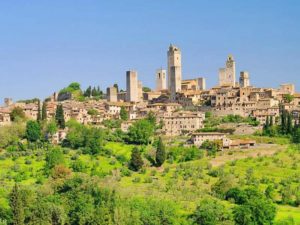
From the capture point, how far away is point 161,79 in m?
92.3

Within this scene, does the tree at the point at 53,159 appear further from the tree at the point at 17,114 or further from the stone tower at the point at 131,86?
the stone tower at the point at 131,86

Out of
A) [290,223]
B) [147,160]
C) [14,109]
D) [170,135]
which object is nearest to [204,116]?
[170,135]

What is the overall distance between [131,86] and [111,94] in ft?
10.1

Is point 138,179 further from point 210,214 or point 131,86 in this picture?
point 131,86

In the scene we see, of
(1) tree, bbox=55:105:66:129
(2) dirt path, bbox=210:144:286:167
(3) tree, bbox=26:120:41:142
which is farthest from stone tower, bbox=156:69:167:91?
(2) dirt path, bbox=210:144:286:167

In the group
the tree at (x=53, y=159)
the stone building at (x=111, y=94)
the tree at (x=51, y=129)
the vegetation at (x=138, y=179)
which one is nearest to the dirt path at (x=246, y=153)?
the vegetation at (x=138, y=179)

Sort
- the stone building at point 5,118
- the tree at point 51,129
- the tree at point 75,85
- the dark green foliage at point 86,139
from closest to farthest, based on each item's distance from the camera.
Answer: the dark green foliage at point 86,139 → the tree at point 51,129 → the stone building at point 5,118 → the tree at point 75,85

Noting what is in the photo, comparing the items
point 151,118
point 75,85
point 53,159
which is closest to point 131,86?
point 151,118

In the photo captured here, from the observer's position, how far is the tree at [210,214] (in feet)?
120

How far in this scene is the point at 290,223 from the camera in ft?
117

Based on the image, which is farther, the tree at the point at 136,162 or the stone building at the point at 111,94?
the stone building at the point at 111,94

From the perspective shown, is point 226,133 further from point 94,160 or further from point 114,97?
point 114,97

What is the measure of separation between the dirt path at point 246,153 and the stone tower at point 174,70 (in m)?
24.4

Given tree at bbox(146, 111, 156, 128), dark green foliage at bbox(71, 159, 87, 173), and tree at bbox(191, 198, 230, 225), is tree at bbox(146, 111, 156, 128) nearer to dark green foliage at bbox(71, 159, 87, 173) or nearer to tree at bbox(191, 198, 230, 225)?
A: dark green foliage at bbox(71, 159, 87, 173)
